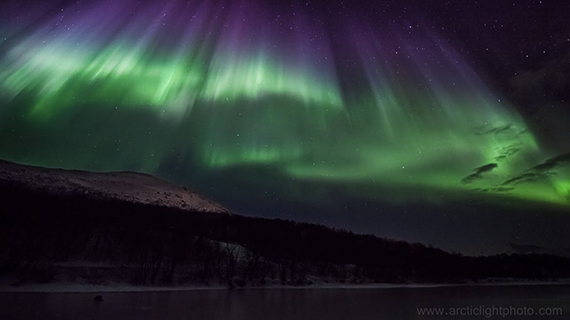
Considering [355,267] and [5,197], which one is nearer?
[5,197]

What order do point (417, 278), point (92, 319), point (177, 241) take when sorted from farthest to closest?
point (417, 278), point (177, 241), point (92, 319)

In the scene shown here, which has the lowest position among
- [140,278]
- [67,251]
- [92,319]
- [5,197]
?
[92,319]

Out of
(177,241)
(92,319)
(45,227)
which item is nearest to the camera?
(92,319)

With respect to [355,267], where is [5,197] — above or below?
above

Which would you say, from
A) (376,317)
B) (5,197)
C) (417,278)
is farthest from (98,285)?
(417,278)

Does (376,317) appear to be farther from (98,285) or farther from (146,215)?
(146,215)

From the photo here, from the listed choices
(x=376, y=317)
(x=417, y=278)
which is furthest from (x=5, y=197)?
(x=417, y=278)

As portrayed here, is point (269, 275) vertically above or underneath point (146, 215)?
underneath

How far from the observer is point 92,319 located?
1149 inches

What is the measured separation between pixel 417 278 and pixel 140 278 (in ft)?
380

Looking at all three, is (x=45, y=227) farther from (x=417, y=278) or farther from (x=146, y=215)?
(x=417, y=278)

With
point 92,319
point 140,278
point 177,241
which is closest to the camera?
point 92,319

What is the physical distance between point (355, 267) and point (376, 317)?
425ft

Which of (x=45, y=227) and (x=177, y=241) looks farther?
(x=177, y=241)
